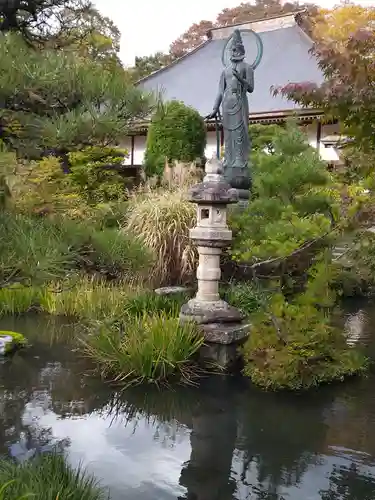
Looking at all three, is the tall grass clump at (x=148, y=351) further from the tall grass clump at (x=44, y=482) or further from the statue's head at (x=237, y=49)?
the statue's head at (x=237, y=49)

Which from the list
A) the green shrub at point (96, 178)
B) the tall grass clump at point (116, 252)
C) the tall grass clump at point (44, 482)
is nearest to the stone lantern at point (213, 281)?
the tall grass clump at point (116, 252)

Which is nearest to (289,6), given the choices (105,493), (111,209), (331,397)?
(111,209)

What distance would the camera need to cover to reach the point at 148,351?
428 centimetres

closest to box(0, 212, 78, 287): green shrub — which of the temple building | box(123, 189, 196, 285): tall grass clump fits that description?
box(123, 189, 196, 285): tall grass clump

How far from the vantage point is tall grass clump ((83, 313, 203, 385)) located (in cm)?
432

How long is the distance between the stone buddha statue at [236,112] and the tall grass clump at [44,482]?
600cm

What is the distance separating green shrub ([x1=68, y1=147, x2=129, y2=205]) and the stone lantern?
16.9 ft

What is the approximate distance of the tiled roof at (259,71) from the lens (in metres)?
13.3

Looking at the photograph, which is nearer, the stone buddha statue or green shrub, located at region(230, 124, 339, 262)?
green shrub, located at region(230, 124, 339, 262)

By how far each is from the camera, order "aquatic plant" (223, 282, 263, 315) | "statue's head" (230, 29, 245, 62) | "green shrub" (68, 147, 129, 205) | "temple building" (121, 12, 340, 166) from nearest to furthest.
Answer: "aquatic plant" (223, 282, 263, 315) → "statue's head" (230, 29, 245, 62) → "green shrub" (68, 147, 129, 205) → "temple building" (121, 12, 340, 166)

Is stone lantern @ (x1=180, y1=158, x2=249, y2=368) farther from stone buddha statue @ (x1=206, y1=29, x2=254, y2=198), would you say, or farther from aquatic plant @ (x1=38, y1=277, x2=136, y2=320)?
stone buddha statue @ (x1=206, y1=29, x2=254, y2=198)

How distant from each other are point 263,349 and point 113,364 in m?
1.21

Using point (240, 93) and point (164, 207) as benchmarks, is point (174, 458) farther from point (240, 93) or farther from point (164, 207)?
point (240, 93)

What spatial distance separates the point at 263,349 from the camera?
173 inches
